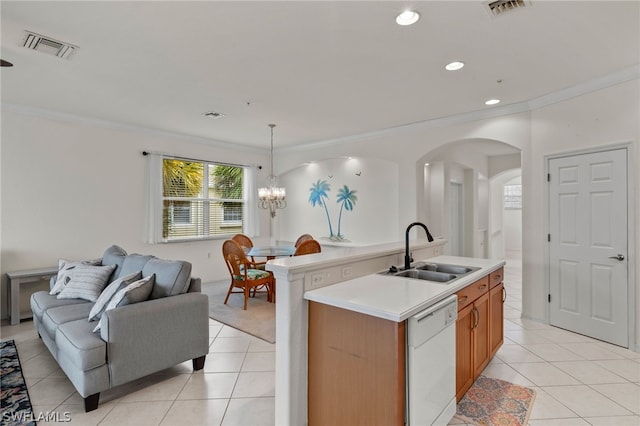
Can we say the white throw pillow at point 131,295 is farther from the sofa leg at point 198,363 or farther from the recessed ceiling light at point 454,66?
the recessed ceiling light at point 454,66

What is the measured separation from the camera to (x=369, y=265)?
8.14 feet

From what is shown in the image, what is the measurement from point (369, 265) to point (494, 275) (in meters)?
1.19

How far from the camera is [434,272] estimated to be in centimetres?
264

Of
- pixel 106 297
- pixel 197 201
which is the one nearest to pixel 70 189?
pixel 197 201

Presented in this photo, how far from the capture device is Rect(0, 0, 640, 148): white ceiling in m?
2.21

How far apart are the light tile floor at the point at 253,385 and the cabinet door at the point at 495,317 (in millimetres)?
215

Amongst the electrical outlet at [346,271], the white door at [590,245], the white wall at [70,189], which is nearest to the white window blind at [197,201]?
the white wall at [70,189]

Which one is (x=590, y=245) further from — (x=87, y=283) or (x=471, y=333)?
(x=87, y=283)

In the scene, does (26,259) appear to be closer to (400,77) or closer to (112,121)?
(112,121)

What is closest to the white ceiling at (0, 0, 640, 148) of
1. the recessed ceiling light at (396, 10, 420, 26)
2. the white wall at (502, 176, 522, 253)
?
the recessed ceiling light at (396, 10, 420, 26)

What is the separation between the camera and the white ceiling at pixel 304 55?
221 centimetres

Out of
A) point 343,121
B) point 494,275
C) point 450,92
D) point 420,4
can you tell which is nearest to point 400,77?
point 450,92

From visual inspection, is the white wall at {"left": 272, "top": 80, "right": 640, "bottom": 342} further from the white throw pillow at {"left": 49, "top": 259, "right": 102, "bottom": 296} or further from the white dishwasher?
the white throw pillow at {"left": 49, "top": 259, "right": 102, "bottom": 296}

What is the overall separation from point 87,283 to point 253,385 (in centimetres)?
207
